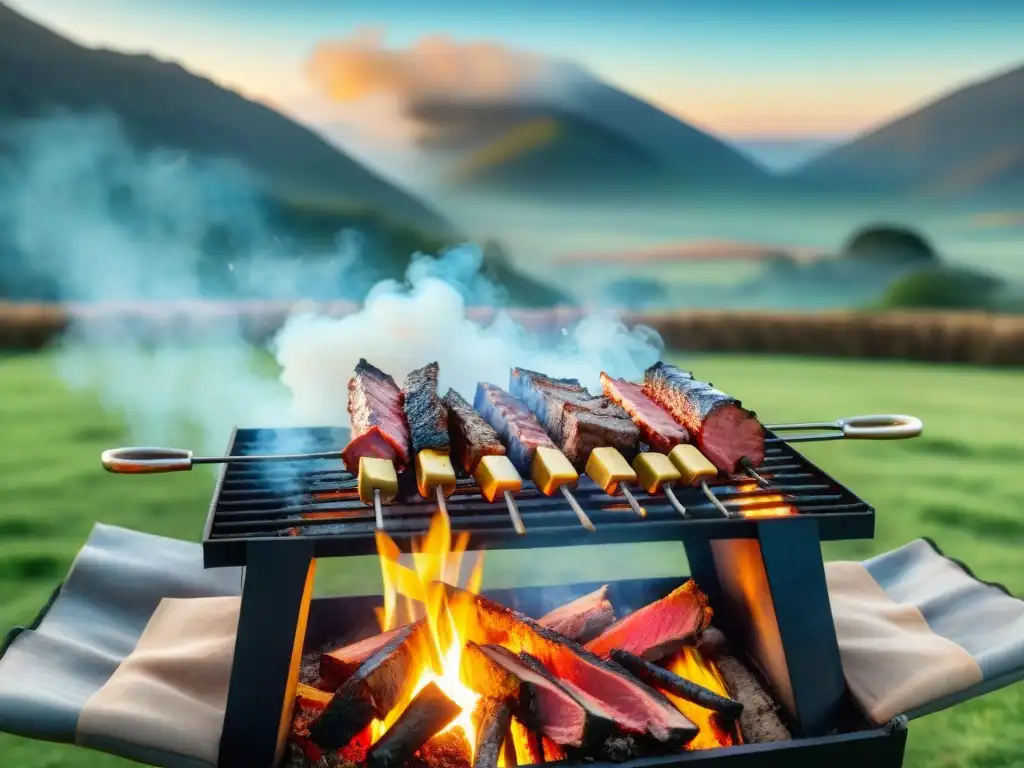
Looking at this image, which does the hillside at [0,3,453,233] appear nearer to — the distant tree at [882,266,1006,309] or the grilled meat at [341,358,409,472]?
the distant tree at [882,266,1006,309]

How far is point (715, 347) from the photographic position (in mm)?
10031

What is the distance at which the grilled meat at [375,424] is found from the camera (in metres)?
2.21

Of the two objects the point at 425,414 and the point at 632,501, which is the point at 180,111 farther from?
the point at 632,501

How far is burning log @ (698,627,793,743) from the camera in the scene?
2.21 m

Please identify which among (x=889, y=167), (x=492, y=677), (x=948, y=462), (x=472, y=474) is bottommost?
(x=948, y=462)

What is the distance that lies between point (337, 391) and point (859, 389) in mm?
5656

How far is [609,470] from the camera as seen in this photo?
2.13 meters

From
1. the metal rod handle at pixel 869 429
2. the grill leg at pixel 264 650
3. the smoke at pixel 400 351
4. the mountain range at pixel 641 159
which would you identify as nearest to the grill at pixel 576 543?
the grill leg at pixel 264 650

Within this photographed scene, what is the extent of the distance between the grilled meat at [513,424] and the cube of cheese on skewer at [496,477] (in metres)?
0.08

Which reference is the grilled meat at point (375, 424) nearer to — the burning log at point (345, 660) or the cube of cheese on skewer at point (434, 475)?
the cube of cheese on skewer at point (434, 475)

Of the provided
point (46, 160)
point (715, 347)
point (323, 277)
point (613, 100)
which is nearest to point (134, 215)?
point (46, 160)

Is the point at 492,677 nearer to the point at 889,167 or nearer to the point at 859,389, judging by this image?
the point at 859,389

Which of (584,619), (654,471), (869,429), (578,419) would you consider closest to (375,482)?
(578,419)

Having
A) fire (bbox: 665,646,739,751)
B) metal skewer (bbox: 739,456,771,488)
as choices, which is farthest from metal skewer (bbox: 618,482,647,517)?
fire (bbox: 665,646,739,751)
